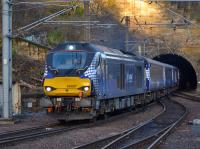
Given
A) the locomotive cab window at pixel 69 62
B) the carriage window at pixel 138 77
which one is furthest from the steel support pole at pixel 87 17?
the locomotive cab window at pixel 69 62

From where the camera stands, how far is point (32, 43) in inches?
1630

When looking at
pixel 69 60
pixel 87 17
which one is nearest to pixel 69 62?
pixel 69 60

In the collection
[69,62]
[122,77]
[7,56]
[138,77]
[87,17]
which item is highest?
[87,17]

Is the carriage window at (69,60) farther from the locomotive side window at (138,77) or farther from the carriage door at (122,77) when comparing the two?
the locomotive side window at (138,77)

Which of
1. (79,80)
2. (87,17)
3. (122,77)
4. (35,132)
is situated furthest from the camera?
(87,17)

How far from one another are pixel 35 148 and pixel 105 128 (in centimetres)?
624

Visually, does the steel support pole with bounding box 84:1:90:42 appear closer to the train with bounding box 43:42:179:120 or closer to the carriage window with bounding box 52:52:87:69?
the train with bounding box 43:42:179:120

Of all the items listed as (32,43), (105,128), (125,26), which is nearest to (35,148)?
(105,128)

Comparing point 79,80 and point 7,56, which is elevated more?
point 7,56

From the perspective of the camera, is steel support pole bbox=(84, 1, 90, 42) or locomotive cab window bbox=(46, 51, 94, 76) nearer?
locomotive cab window bbox=(46, 51, 94, 76)

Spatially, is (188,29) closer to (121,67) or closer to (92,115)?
(121,67)

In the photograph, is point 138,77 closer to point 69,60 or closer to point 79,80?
point 69,60

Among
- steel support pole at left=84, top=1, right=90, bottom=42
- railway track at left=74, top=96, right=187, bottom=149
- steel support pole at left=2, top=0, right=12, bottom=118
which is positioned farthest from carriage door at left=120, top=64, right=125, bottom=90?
steel support pole at left=84, top=1, right=90, bottom=42

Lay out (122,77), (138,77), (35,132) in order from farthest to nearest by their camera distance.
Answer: (138,77), (122,77), (35,132)
